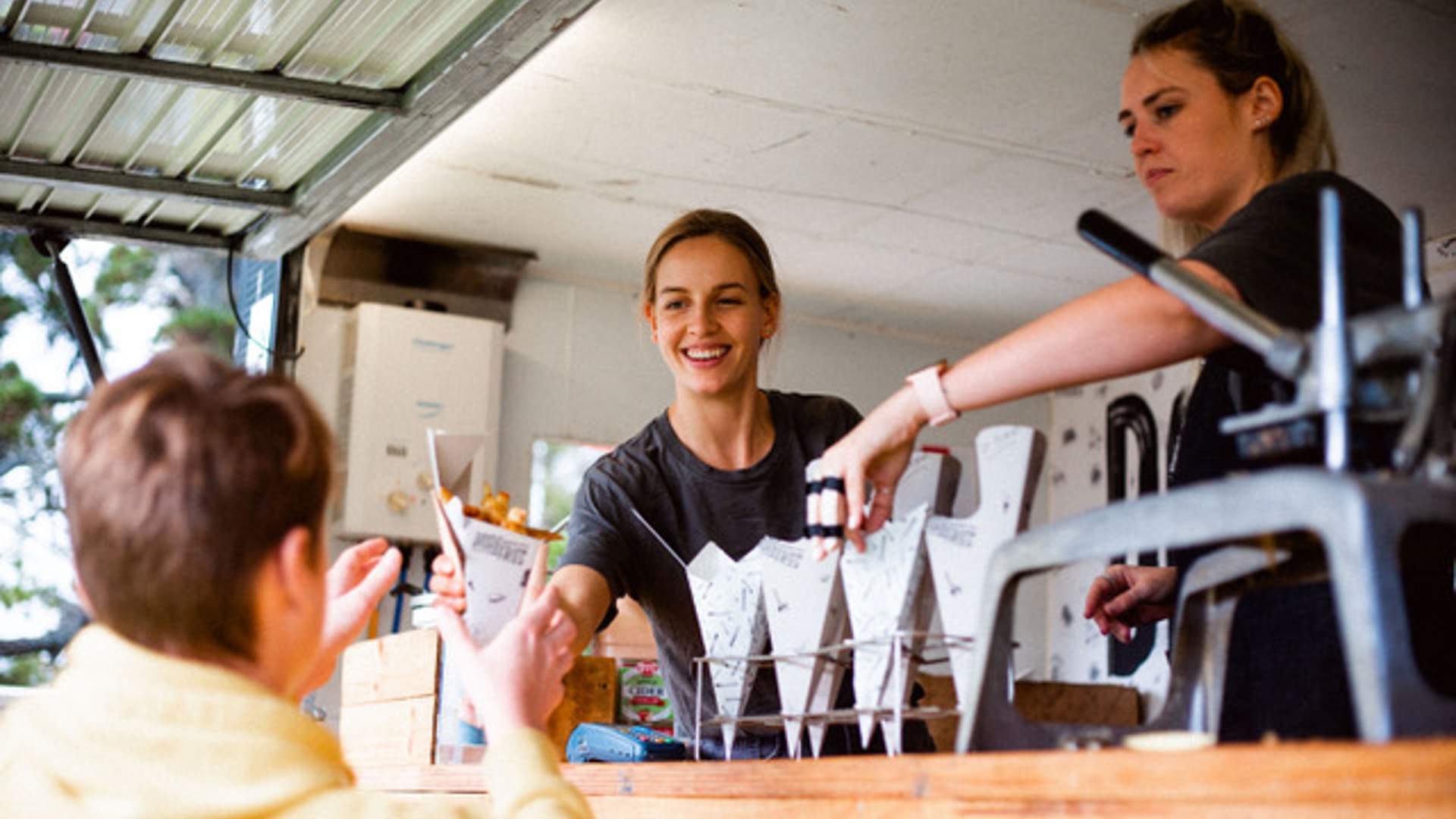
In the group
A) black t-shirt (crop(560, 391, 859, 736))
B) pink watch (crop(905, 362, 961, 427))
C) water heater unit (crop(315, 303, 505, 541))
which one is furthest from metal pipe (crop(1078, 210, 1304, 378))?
water heater unit (crop(315, 303, 505, 541))

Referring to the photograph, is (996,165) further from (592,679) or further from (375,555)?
(375,555)

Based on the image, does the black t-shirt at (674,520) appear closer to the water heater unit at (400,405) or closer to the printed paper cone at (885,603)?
the printed paper cone at (885,603)

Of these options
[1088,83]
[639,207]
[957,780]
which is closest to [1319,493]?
[957,780]

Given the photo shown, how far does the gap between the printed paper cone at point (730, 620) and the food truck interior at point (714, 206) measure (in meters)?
0.15

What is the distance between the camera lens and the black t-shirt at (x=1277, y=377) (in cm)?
118

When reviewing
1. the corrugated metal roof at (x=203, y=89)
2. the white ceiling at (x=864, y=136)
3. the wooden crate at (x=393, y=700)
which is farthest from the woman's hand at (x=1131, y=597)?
the white ceiling at (x=864, y=136)

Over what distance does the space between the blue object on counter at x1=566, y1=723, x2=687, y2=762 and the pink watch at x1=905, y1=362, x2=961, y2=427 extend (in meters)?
0.72

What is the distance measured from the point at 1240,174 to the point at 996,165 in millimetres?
3413

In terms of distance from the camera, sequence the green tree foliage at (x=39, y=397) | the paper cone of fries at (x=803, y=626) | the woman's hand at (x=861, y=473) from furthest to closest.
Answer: the green tree foliage at (x=39, y=397) < the paper cone of fries at (x=803, y=626) < the woman's hand at (x=861, y=473)

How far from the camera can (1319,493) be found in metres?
0.87

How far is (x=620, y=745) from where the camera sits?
193 centimetres

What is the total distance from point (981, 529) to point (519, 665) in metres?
0.41

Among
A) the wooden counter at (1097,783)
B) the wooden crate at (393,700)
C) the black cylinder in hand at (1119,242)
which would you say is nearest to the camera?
the wooden counter at (1097,783)

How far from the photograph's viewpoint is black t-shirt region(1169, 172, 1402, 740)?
A: 1180 mm
